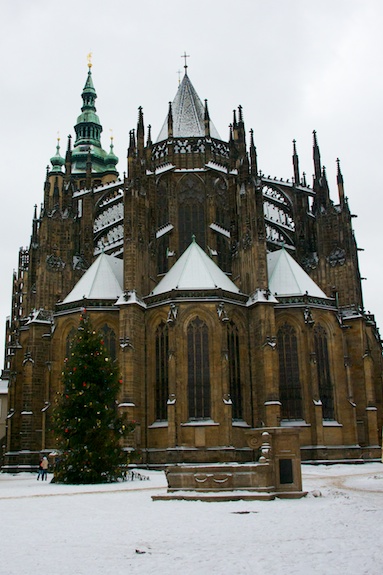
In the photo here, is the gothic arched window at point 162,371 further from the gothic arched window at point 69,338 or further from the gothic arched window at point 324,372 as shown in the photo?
the gothic arched window at point 324,372

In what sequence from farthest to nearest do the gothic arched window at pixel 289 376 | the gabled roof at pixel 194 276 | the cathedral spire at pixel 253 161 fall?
the cathedral spire at pixel 253 161 < the gabled roof at pixel 194 276 < the gothic arched window at pixel 289 376

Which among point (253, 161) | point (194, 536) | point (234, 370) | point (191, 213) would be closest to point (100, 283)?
point (191, 213)

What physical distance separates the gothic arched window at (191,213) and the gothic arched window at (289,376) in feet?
31.4

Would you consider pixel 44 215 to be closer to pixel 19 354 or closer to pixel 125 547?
pixel 19 354

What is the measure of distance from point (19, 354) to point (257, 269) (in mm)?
17377

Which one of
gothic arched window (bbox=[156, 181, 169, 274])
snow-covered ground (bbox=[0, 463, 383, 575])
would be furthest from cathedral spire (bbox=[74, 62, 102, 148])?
snow-covered ground (bbox=[0, 463, 383, 575])

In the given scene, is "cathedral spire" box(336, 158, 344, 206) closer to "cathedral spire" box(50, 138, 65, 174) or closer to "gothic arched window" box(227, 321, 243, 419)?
"gothic arched window" box(227, 321, 243, 419)

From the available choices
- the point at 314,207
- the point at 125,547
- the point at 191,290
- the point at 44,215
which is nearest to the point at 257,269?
the point at 191,290

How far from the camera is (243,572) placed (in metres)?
8.25

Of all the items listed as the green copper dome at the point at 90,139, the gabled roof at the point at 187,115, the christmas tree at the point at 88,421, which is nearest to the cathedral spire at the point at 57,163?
the green copper dome at the point at 90,139

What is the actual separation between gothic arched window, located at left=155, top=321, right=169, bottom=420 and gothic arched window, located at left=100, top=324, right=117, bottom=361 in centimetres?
280

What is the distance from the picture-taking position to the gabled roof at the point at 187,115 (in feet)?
163

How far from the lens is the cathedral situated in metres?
37.1

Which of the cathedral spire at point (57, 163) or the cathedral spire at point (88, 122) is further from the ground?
the cathedral spire at point (88, 122)
